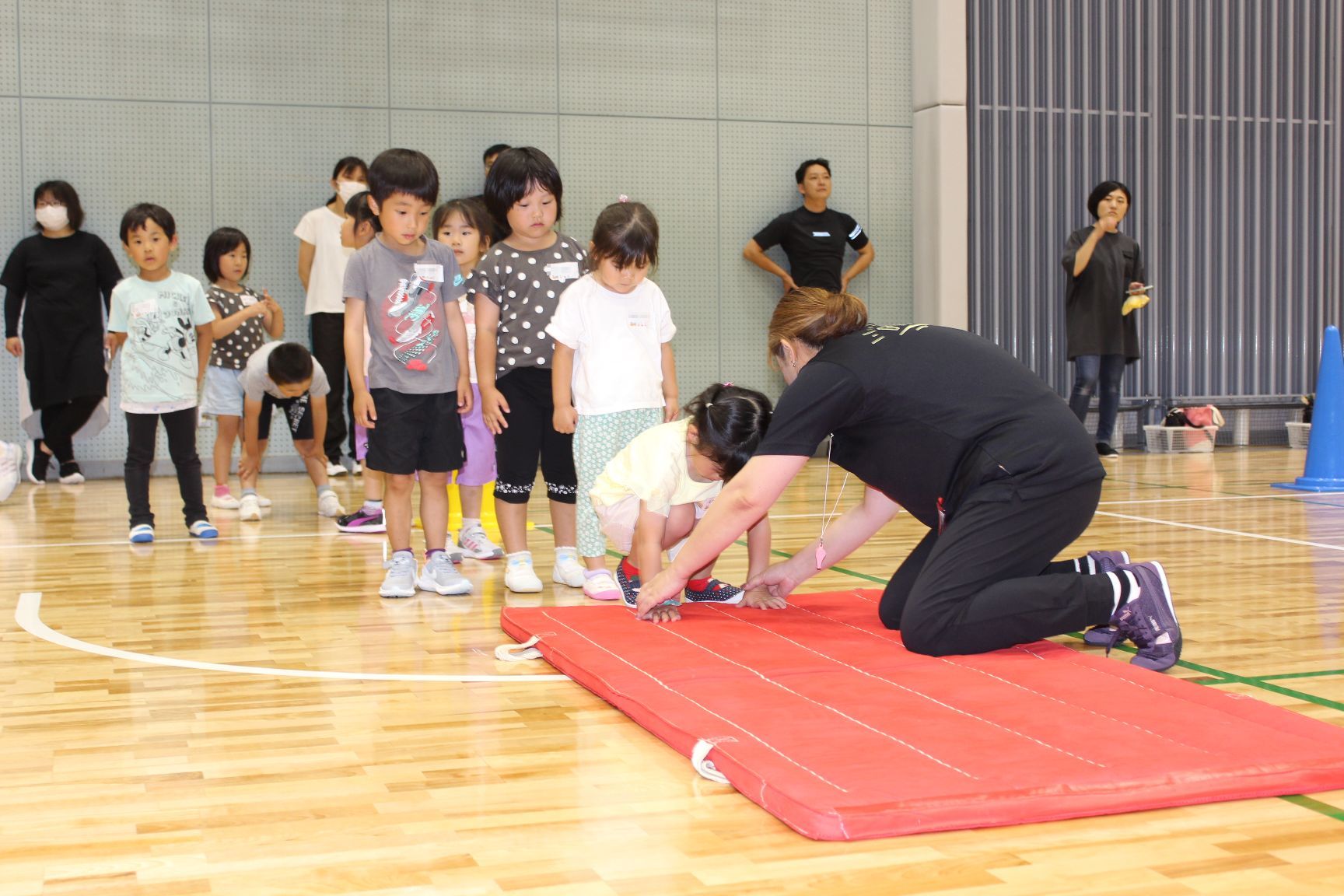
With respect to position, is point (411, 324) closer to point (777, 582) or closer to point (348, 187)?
point (777, 582)

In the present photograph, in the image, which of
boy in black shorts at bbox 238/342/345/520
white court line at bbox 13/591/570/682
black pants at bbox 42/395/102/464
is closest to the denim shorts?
boy in black shorts at bbox 238/342/345/520

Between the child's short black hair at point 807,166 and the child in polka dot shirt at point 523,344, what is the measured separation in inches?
172

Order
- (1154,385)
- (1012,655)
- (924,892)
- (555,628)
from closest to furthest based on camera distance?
(924,892) → (1012,655) → (555,628) → (1154,385)

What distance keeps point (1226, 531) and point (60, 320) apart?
5.27 m

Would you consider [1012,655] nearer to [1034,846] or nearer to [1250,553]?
[1034,846]

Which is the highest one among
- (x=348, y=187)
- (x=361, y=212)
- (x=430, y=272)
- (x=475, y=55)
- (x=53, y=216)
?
(x=475, y=55)

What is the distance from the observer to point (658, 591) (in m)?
2.66

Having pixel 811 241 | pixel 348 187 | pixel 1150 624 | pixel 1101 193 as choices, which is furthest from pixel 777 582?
pixel 1101 193

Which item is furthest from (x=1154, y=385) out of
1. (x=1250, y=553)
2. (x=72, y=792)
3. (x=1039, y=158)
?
(x=72, y=792)

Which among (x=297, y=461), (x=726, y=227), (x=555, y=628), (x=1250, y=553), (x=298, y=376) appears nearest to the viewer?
(x=555, y=628)

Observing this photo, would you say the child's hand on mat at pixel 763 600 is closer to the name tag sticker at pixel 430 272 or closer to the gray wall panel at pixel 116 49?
the name tag sticker at pixel 430 272

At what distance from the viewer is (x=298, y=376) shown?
510 centimetres

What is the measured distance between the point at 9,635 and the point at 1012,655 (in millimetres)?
2131

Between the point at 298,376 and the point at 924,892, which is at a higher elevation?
the point at 298,376
